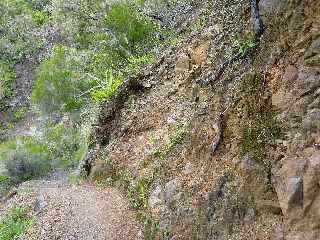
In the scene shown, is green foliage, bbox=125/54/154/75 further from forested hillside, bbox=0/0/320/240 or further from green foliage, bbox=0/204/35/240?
green foliage, bbox=0/204/35/240

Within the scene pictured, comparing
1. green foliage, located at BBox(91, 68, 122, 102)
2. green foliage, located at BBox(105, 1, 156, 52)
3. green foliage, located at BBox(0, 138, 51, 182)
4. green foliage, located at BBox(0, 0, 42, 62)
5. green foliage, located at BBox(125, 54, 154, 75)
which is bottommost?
green foliage, located at BBox(0, 138, 51, 182)

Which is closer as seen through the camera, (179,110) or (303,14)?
(303,14)

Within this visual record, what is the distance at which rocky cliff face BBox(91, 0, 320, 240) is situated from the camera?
269 inches

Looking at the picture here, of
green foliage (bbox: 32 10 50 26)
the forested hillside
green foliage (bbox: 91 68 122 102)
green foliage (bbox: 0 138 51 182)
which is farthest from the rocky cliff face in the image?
green foliage (bbox: 32 10 50 26)

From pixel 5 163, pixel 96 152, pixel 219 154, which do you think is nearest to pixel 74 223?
pixel 96 152

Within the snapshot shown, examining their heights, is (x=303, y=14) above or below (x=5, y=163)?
above

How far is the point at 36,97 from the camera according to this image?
83.7ft

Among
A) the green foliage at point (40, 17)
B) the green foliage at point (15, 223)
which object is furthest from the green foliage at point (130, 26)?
the green foliage at point (40, 17)

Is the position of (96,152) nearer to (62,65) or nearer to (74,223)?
(74,223)

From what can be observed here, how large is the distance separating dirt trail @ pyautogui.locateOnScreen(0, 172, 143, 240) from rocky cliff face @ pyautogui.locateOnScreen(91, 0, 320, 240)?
1.42ft

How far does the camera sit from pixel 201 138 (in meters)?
9.07

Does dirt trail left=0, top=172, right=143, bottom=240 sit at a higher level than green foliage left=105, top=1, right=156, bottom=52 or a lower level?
lower

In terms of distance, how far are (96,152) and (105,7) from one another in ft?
30.9

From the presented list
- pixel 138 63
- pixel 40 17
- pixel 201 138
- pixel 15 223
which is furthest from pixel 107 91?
pixel 40 17
